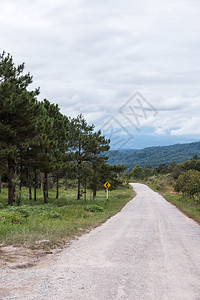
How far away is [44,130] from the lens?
2302 centimetres

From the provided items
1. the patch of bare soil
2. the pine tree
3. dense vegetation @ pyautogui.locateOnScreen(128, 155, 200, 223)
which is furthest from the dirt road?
the pine tree

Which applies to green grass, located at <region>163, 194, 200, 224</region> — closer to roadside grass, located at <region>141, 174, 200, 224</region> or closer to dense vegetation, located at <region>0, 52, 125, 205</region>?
roadside grass, located at <region>141, 174, 200, 224</region>

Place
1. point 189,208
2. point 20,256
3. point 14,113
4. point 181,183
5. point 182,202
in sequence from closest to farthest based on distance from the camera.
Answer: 1. point 20,256
2. point 14,113
3. point 189,208
4. point 182,202
5. point 181,183

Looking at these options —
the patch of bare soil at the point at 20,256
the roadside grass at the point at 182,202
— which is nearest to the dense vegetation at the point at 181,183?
the roadside grass at the point at 182,202

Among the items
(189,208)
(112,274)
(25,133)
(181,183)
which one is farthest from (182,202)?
(112,274)

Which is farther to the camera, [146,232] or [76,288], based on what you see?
[146,232]

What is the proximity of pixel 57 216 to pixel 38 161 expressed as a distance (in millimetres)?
8818

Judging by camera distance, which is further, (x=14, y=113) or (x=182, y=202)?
(x=182, y=202)

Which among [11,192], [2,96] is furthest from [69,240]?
[11,192]

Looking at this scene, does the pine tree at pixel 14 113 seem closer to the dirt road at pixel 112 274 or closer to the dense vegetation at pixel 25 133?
the dense vegetation at pixel 25 133

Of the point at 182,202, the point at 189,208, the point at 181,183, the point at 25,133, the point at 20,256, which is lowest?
the point at 182,202

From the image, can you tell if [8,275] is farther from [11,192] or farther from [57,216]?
[11,192]

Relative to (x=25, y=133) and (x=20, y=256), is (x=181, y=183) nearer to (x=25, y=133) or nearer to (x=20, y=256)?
(x=25, y=133)

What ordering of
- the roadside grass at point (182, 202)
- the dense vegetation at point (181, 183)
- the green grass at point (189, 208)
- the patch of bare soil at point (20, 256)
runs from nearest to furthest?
1. the patch of bare soil at point (20, 256)
2. the green grass at point (189, 208)
3. the roadside grass at point (182, 202)
4. the dense vegetation at point (181, 183)
